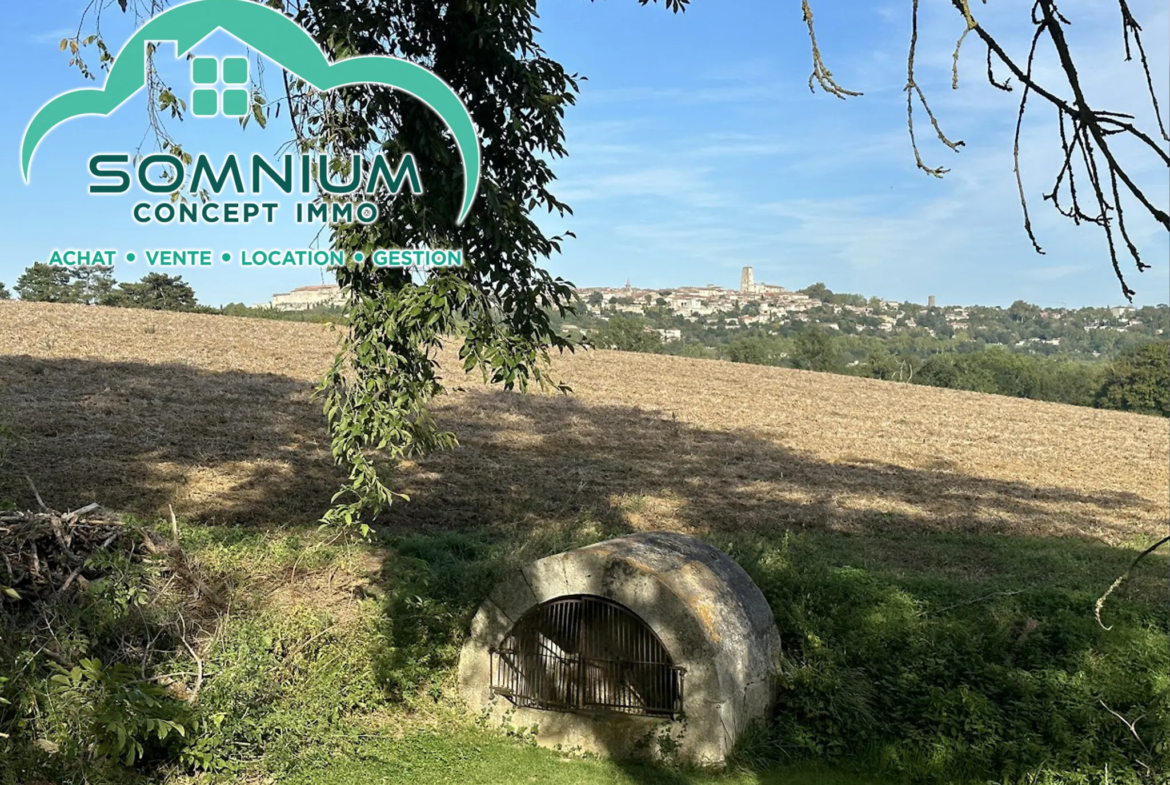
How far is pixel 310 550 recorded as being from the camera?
29.3 ft

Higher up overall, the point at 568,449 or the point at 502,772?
the point at 568,449

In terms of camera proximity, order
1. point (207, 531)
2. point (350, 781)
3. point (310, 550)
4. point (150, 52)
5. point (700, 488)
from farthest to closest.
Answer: point (700, 488), point (207, 531), point (310, 550), point (150, 52), point (350, 781)

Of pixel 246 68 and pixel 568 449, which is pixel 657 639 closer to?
pixel 246 68

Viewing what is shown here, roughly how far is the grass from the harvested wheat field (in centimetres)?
8

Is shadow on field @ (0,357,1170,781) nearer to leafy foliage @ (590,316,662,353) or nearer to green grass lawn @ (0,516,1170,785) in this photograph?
green grass lawn @ (0,516,1170,785)

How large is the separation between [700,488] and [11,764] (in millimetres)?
10380

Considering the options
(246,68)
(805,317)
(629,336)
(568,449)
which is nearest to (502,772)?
(246,68)

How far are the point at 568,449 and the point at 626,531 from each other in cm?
538

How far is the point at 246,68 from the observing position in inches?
309

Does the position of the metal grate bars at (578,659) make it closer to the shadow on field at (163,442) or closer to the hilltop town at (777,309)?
the shadow on field at (163,442)

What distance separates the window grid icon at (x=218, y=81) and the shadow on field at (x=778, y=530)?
165 inches

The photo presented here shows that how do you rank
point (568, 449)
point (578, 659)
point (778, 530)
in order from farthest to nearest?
1. point (568, 449)
2. point (778, 530)
3. point (578, 659)

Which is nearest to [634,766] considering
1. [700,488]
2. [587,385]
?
[700,488]

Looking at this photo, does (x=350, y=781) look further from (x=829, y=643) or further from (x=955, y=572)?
(x=955, y=572)
